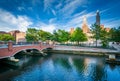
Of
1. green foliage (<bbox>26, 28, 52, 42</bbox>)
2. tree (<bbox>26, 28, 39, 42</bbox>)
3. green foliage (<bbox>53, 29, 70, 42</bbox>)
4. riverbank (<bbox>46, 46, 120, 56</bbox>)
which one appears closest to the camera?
riverbank (<bbox>46, 46, 120, 56</bbox>)

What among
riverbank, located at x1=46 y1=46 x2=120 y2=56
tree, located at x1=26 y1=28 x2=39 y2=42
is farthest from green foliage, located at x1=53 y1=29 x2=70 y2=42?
riverbank, located at x1=46 y1=46 x2=120 y2=56

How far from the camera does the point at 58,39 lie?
76.8m

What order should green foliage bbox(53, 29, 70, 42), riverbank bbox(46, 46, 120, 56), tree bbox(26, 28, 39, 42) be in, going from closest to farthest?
riverbank bbox(46, 46, 120, 56) → green foliage bbox(53, 29, 70, 42) → tree bbox(26, 28, 39, 42)

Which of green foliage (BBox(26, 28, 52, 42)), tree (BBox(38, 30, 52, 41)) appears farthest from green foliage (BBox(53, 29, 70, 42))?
green foliage (BBox(26, 28, 52, 42))

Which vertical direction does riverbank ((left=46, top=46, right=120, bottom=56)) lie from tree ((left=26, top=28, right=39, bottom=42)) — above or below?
below

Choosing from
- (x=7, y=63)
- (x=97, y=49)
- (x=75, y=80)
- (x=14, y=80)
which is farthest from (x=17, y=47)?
(x=97, y=49)

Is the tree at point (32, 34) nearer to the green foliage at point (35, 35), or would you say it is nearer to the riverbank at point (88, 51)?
the green foliage at point (35, 35)

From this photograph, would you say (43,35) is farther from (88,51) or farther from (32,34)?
(88,51)

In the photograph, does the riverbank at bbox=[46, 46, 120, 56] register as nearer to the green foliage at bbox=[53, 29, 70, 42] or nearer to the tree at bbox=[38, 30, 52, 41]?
the green foliage at bbox=[53, 29, 70, 42]

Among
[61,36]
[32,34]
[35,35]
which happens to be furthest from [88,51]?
[32,34]

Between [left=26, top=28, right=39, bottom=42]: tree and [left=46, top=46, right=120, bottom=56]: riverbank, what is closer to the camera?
[left=46, top=46, right=120, bottom=56]: riverbank

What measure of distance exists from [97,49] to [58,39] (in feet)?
104

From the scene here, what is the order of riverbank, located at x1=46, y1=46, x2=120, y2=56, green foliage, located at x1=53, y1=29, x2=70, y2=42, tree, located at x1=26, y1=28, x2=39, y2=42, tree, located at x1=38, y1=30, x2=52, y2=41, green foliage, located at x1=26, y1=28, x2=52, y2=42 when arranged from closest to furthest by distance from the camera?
riverbank, located at x1=46, y1=46, x2=120, y2=56, green foliage, located at x1=53, y1=29, x2=70, y2=42, tree, located at x1=26, y1=28, x2=39, y2=42, green foliage, located at x1=26, y1=28, x2=52, y2=42, tree, located at x1=38, y1=30, x2=52, y2=41

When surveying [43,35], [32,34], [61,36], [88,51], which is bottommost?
[88,51]
